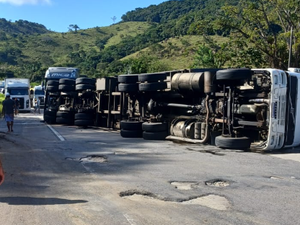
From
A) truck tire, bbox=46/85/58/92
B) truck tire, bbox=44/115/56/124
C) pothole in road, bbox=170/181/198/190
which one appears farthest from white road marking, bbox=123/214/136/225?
truck tire, bbox=46/85/58/92

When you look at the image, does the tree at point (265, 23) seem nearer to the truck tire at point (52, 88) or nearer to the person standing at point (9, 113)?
the truck tire at point (52, 88)

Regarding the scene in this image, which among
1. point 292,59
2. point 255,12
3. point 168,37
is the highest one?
point 168,37

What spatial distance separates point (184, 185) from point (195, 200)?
88 cm

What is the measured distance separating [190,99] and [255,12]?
13.1 metres

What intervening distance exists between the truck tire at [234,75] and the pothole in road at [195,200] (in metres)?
5.03

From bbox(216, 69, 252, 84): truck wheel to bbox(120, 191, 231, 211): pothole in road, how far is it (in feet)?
16.5

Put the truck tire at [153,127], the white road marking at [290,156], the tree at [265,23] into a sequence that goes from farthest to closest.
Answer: the tree at [265,23], the truck tire at [153,127], the white road marking at [290,156]

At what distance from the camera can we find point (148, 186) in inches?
259

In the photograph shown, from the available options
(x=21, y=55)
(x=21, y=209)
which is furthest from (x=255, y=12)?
(x=21, y=55)

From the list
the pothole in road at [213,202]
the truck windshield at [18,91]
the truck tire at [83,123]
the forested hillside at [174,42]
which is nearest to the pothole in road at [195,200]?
the pothole in road at [213,202]

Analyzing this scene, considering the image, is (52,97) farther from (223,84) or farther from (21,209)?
(21,209)

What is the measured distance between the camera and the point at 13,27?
572 ft

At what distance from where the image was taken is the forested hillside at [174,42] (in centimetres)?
2366

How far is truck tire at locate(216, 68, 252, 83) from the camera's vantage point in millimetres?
10414
